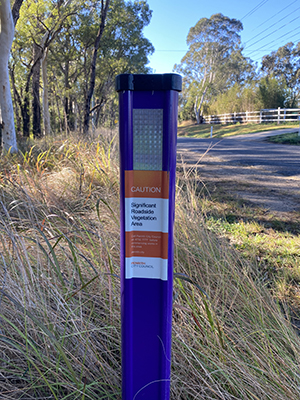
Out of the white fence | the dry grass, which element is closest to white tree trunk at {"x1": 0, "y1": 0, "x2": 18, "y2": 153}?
the dry grass

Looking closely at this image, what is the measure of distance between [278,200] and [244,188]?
2.90 feet

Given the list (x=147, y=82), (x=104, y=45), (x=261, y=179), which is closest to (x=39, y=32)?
(x=104, y=45)

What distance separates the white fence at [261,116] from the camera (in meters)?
25.7

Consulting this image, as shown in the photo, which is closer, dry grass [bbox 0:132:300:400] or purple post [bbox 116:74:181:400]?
purple post [bbox 116:74:181:400]

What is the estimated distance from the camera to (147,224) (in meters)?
1.04

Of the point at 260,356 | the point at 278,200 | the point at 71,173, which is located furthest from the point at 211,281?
the point at 71,173

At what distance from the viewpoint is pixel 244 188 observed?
5.41m

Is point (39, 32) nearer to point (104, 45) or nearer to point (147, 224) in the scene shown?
point (104, 45)

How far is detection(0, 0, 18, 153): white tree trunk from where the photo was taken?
645 centimetres

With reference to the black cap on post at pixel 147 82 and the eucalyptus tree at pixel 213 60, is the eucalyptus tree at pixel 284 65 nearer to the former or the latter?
the eucalyptus tree at pixel 213 60

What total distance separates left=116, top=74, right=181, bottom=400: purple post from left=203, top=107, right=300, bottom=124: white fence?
90.0 ft

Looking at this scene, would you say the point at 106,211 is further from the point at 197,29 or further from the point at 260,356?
the point at 197,29

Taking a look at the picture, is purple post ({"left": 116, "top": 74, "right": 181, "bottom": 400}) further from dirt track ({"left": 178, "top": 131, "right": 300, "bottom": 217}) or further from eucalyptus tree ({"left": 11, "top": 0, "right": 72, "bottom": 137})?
eucalyptus tree ({"left": 11, "top": 0, "right": 72, "bottom": 137})

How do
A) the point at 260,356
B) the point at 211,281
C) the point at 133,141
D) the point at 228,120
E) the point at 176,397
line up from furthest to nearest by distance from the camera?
1. the point at 228,120
2. the point at 211,281
3. the point at 260,356
4. the point at 176,397
5. the point at 133,141
